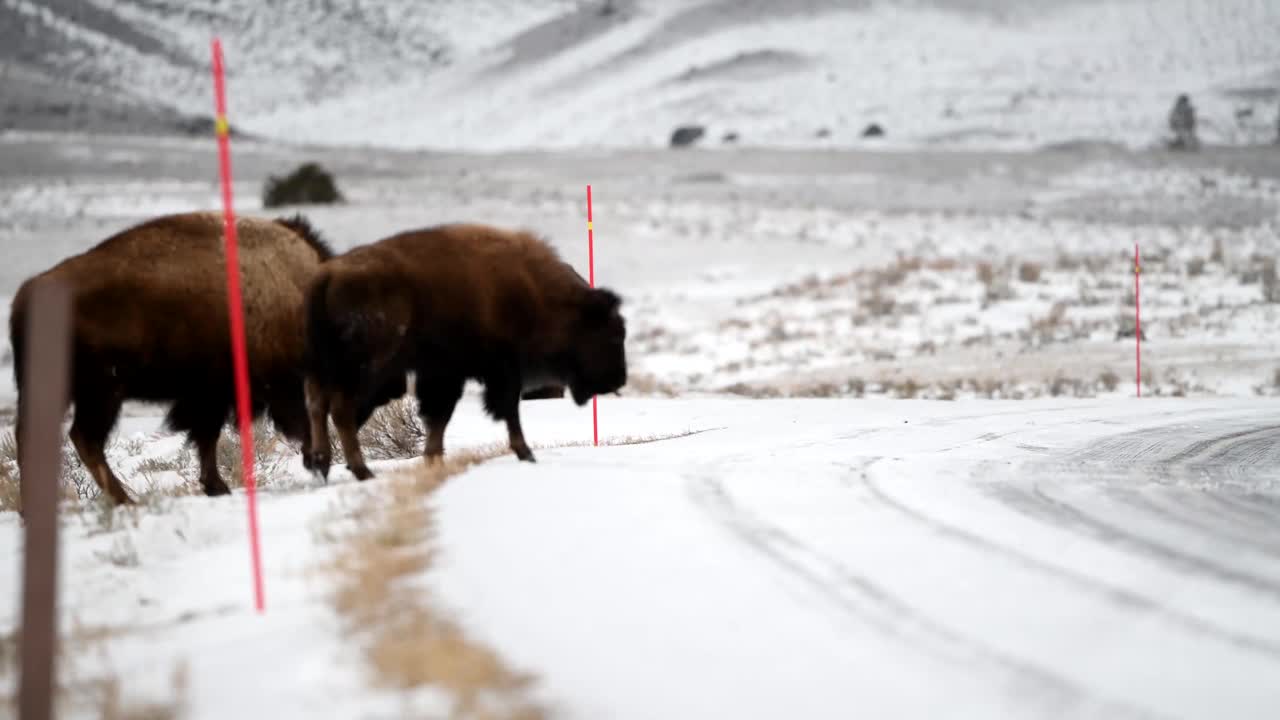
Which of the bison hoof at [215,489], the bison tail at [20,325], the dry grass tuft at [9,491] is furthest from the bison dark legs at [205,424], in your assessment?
the dry grass tuft at [9,491]

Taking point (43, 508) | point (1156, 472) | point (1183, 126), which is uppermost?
point (1183, 126)

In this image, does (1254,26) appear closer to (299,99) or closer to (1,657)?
(299,99)

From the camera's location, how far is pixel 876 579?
6074 mm

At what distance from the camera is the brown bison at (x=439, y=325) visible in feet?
28.4

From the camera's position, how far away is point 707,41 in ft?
499

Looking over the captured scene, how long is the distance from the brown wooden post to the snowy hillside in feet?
275

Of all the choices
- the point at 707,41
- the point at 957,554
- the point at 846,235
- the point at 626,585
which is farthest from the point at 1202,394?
the point at 707,41

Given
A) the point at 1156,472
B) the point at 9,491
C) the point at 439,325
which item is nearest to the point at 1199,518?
the point at 1156,472

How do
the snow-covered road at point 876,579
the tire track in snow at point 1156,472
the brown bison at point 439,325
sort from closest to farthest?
the snow-covered road at point 876,579
the tire track in snow at point 1156,472
the brown bison at point 439,325

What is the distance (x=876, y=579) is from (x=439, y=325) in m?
3.54

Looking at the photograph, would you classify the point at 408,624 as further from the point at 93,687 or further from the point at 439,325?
the point at 439,325

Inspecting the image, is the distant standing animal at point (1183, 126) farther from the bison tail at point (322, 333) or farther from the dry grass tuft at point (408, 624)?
the dry grass tuft at point (408, 624)

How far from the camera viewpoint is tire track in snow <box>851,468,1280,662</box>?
5293mm

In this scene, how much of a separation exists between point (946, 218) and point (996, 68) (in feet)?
245
